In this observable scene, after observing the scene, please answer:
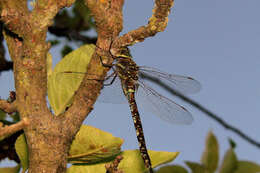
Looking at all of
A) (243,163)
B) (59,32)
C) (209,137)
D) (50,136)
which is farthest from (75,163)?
(59,32)

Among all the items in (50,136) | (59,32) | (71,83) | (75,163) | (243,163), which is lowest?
(243,163)

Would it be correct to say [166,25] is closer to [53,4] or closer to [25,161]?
[53,4]

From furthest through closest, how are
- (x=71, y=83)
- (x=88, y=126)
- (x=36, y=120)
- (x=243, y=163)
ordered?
(x=243, y=163) → (x=71, y=83) → (x=88, y=126) → (x=36, y=120)

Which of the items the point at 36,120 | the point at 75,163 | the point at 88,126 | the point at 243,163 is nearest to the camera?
the point at 36,120

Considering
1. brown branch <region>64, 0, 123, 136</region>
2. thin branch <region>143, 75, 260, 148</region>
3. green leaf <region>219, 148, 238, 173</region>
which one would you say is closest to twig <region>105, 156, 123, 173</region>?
brown branch <region>64, 0, 123, 136</region>

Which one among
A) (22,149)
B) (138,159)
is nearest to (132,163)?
(138,159)

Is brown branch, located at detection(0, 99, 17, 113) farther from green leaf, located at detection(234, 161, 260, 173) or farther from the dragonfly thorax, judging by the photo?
green leaf, located at detection(234, 161, 260, 173)

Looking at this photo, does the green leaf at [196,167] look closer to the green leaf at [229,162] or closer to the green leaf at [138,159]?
the green leaf at [229,162]
